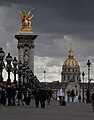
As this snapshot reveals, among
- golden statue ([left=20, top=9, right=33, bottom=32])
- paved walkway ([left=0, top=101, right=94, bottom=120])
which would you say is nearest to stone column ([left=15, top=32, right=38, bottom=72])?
golden statue ([left=20, top=9, right=33, bottom=32])

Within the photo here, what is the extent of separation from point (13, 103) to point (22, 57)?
112294 mm

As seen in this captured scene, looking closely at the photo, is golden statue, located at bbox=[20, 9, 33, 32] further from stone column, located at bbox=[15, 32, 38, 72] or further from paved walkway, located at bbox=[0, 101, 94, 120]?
paved walkway, located at bbox=[0, 101, 94, 120]

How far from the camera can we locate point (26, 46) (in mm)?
155500

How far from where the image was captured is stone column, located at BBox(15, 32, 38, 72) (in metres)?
154

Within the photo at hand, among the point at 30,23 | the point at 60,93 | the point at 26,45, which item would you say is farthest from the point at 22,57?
the point at 60,93

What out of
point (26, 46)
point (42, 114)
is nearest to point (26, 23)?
point (26, 46)

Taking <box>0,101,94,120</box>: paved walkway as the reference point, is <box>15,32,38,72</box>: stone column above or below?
above

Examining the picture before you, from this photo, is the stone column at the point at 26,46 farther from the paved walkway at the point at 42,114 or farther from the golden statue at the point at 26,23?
the paved walkway at the point at 42,114

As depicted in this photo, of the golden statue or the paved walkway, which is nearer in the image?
the paved walkway

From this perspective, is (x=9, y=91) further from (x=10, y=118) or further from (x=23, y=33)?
A: (x=23, y=33)

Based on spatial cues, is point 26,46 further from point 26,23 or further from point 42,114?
point 42,114

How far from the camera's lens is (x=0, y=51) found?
45.9 meters

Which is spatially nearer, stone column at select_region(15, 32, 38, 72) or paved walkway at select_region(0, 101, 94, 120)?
paved walkway at select_region(0, 101, 94, 120)

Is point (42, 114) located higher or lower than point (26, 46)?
lower
